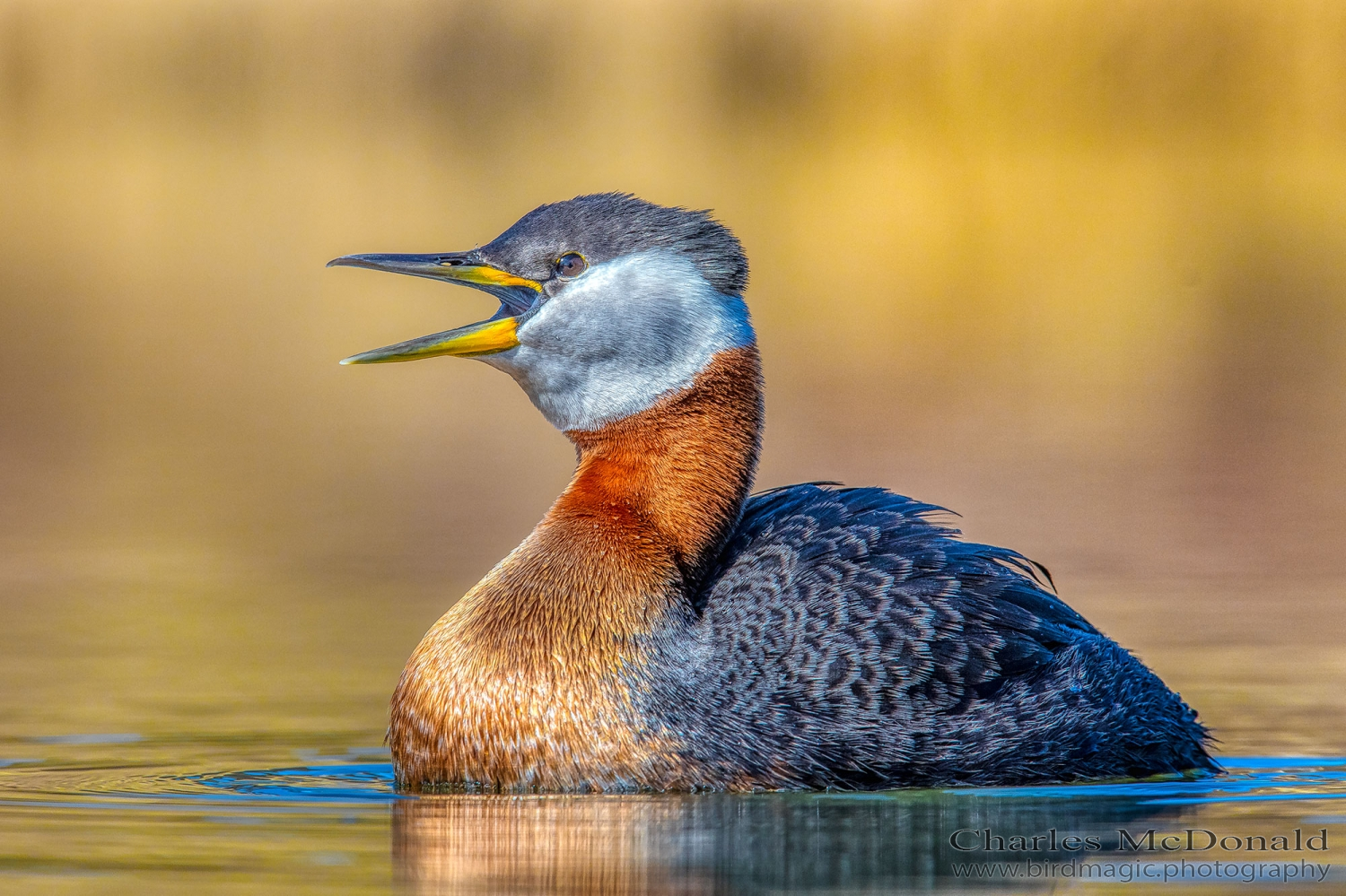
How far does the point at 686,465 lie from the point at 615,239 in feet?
3.14

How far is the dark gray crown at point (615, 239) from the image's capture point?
8.46 m

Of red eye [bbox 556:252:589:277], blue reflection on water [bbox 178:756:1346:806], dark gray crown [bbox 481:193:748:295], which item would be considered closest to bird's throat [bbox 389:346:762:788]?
blue reflection on water [bbox 178:756:1346:806]

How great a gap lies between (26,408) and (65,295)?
25.7 feet

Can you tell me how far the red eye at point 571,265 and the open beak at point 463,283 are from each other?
0.11 m

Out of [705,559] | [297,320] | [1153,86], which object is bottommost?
[705,559]

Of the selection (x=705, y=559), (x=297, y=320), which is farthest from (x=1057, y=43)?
(x=705, y=559)

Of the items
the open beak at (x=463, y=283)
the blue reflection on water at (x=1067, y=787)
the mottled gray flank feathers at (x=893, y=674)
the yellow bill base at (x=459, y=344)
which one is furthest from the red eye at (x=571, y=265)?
the blue reflection on water at (x=1067, y=787)

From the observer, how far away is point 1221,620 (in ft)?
36.8

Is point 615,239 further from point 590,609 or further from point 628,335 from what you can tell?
point 590,609

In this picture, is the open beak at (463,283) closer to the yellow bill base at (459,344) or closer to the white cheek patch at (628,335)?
the yellow bill base at (459,344)

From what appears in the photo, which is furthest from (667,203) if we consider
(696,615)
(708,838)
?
(708,838)

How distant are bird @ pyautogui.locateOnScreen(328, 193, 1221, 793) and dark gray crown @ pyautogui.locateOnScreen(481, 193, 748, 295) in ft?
0.03

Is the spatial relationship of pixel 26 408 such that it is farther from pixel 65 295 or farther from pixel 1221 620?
pixel 1221 620

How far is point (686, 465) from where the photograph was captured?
8.29m
